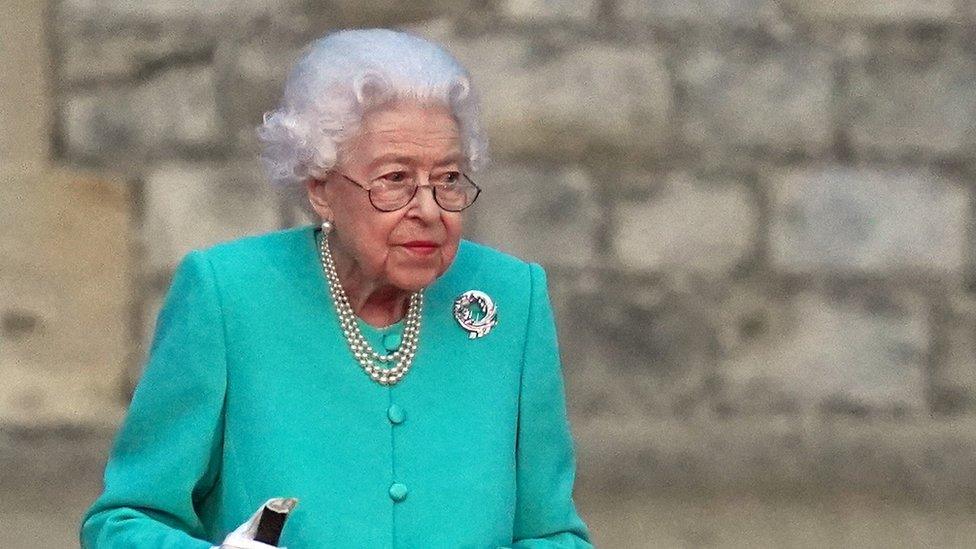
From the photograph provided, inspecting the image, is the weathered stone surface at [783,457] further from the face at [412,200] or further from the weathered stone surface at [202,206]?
the face at [412,200]

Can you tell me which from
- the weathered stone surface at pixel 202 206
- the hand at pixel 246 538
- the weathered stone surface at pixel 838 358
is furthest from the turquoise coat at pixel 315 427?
the weathered stone surface at pixel 838 358

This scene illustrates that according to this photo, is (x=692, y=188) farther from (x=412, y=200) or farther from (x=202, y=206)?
(x=412, y=200)

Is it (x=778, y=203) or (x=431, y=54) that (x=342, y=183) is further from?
(x=778, y=203)

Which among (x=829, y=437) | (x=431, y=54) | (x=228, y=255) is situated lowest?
(x=829, y=437)

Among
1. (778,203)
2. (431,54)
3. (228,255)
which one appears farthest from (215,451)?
(778,203)

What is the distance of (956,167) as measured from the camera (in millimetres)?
5812

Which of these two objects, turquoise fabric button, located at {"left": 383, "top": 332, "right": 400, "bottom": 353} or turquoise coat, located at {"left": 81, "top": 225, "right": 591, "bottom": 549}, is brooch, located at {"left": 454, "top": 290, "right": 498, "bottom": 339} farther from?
turquoise fabric button, located at {"left": 383, "top": 332, "right": 400, "bottom": 353}

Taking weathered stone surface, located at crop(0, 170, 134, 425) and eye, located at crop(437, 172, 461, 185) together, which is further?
weathered stone surface, located at crop(0, 170, 134, 425)

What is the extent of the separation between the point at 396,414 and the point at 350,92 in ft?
1.57

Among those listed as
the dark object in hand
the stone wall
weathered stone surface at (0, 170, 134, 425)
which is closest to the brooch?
the dark object in hand

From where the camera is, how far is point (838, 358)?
18.9 feet

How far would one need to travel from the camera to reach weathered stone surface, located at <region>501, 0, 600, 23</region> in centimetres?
560

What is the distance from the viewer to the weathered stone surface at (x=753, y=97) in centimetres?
569

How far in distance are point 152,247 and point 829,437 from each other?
176cm
